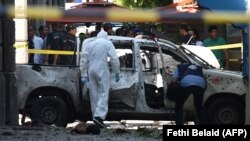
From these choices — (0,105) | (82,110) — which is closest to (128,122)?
(82,110)

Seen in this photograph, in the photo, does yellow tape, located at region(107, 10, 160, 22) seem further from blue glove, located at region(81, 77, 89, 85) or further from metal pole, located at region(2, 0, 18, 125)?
metal pole, located at region(2, 0, 18, 125)

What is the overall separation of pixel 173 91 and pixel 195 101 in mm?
413

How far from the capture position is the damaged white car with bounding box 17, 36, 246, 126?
540 inches

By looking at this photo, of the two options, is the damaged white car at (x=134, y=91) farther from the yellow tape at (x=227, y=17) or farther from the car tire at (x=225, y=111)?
the yellow tape at (x=227, y=17)

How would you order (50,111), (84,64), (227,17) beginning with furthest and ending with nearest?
1. (50,111)
2. (84,64)
3. (227,17)

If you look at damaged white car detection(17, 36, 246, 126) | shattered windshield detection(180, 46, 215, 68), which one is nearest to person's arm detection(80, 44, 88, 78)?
damaged white car detection(17, 36, 246, 126)

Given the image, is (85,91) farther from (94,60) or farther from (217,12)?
(217,12)

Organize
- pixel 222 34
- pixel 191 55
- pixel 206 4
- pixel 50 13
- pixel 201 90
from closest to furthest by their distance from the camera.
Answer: pixel 206 4
pixel 50 13
pixel 201 90
pixel 191 55
pixel 222 34

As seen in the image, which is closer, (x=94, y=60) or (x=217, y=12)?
(x=217, y=12)

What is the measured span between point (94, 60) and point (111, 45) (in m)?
0.39

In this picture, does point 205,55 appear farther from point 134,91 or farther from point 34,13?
point 34,13

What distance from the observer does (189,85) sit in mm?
13203

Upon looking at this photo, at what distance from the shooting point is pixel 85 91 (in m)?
13.7

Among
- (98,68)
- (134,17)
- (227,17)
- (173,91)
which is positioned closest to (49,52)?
(98,68)
